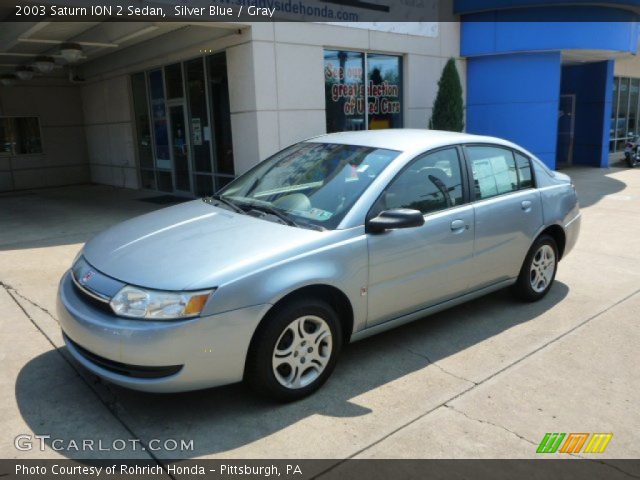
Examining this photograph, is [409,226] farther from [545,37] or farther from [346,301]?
[545,37]

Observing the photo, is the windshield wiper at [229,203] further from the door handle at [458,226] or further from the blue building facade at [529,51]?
the blue building facade at [529,51]

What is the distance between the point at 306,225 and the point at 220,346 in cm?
101

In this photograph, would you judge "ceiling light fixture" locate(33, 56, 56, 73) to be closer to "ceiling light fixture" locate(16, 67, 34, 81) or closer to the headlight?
"ceiling light fixture" locate(16, 67, 34, 81)

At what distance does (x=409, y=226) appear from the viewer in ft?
11.9

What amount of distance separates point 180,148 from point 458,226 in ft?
→ 30.2

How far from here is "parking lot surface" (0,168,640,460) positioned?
10.1ft

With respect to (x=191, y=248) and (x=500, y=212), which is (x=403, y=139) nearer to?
(x=500, y=212)

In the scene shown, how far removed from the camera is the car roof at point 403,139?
4.27 meters

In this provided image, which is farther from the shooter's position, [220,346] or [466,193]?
[466,193]

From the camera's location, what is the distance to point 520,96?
13.2 m

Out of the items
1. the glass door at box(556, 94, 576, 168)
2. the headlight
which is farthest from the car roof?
the glass door at box(556, 94, 576, 168)

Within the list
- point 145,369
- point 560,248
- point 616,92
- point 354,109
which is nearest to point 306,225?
point 145,369

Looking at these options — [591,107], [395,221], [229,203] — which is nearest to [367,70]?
[229,203]

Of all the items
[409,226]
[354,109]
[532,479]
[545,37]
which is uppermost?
[545,37]
